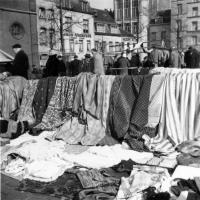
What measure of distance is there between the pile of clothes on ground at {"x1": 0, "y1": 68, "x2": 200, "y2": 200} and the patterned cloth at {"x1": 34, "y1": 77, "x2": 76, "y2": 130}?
25mm

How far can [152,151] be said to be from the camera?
6.86m

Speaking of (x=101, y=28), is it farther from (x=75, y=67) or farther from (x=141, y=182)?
(x=141, y=182)

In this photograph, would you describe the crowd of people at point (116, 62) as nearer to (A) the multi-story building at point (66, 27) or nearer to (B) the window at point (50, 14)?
(A) the multi-story building at point (66, 27)

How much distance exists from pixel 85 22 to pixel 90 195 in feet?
153

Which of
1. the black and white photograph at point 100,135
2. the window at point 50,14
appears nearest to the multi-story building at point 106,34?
the window at point 50,14

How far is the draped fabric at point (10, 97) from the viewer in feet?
31.6

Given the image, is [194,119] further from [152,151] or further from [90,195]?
[90,195]

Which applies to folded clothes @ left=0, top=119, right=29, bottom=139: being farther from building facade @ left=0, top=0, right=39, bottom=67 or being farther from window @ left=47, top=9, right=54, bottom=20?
window @ left=47, top=9, right=54, bottom=20

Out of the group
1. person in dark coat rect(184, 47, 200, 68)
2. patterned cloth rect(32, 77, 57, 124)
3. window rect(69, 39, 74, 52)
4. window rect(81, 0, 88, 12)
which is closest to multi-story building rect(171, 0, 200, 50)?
window rect(81, 0, 88, 12)

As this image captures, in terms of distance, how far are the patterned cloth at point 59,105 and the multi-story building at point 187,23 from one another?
5104 centimetres

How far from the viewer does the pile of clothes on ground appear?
5293 millimetres

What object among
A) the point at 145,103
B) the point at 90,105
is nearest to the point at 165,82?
the point at 145,103

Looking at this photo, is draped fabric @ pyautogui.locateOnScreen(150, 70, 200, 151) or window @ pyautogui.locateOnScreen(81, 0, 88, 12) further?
window @ pyautogui.locateOnScreen(81, 0, 88, 12)

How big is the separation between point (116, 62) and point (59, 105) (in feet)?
18.7
